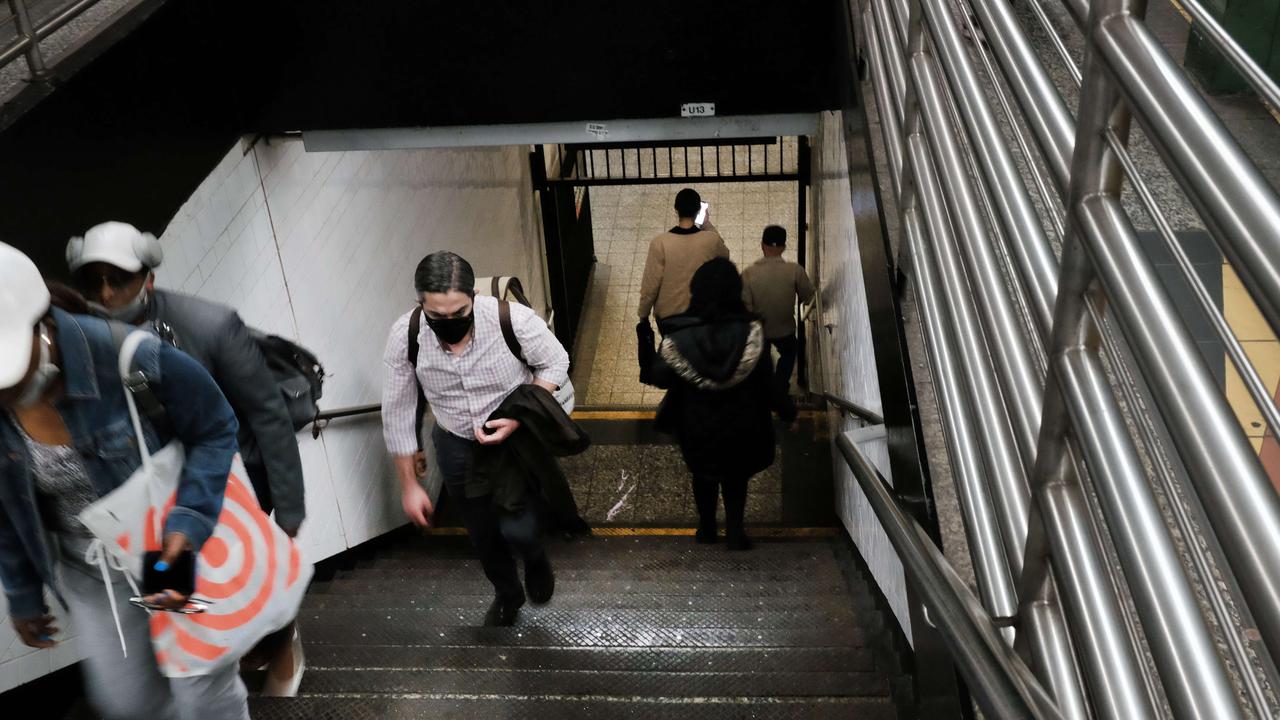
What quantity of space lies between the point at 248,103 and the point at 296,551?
2.62 metres

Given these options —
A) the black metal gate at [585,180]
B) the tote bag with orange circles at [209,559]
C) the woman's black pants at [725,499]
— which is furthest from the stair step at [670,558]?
the black metal gate at [585,180]

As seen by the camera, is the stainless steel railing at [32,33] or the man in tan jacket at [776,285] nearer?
the stainless steel railing at [32,33]

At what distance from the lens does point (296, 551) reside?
270cm

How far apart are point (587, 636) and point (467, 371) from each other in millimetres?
1122

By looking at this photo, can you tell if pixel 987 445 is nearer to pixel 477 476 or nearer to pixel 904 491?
pixel 904 491

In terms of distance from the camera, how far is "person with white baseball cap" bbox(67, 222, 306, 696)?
9.37ft

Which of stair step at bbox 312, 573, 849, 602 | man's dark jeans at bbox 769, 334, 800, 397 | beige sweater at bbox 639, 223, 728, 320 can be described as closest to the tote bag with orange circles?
stair step at bbox 312, 573, 849, 602

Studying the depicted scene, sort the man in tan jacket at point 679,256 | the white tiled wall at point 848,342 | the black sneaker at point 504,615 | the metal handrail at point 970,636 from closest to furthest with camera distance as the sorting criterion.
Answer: the metal handrail at point 970,636, the white tiled wall at point 848,342, the black sneaker at point 504,615, the man in tan jacket at point 679,256

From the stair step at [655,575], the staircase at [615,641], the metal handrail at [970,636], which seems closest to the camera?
the metal handrail at [970,636]

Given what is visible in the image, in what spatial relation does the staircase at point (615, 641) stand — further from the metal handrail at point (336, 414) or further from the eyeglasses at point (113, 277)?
the eyeglasses at point (113, 277)

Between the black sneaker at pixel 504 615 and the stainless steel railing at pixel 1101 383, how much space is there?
2818 mm

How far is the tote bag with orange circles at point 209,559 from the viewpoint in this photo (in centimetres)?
223

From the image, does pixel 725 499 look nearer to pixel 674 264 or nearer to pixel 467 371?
pixel 674 264

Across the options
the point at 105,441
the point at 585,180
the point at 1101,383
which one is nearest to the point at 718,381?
the point at 105,441
